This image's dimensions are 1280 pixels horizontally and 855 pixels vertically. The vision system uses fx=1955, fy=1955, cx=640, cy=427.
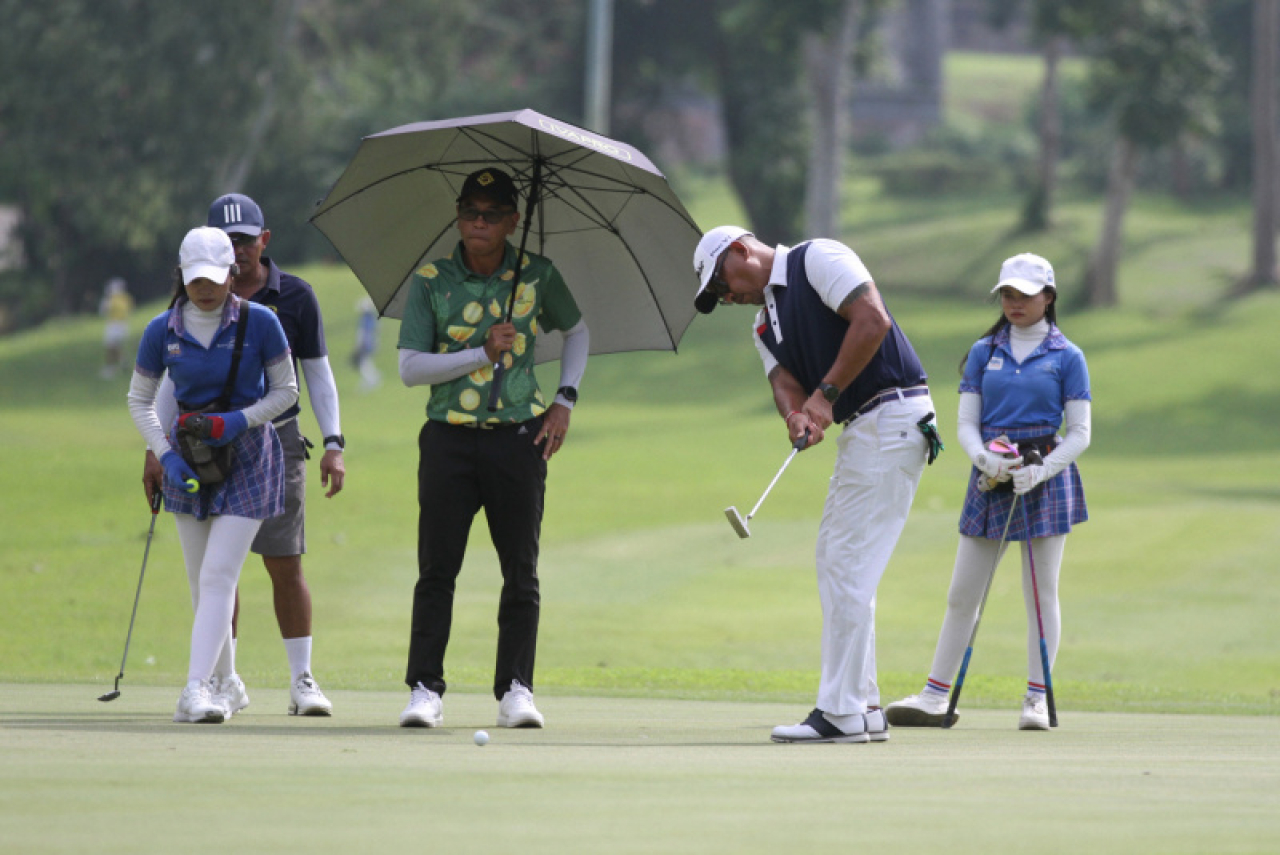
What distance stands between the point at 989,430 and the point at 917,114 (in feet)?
242

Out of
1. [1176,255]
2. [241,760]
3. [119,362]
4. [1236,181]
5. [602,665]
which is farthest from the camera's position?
[1236,181]

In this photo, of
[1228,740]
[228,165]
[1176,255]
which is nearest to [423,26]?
[228,165]

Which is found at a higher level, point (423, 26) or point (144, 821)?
point (423, 26)

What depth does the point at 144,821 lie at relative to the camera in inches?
162

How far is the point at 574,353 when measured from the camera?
7.34 m

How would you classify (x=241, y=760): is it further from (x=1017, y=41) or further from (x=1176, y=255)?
(x=1017, y=41)

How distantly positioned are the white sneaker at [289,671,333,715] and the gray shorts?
0.50 m

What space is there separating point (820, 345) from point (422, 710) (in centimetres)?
186

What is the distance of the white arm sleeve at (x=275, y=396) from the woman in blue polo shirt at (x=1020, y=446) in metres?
2.67

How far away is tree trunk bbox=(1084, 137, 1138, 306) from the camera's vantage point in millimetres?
40969

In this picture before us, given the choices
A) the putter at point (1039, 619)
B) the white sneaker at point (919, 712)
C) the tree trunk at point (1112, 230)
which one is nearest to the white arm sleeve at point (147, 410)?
the white sneaker at point (919, 712)

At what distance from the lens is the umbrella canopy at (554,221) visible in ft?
24.2

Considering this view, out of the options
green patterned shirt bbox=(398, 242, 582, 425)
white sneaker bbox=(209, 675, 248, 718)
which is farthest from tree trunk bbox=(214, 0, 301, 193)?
green patterned shirt bbox=(398, 242, 582, 425)

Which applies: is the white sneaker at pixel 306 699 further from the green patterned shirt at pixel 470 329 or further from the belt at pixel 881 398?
the belt at pixel 881 398
